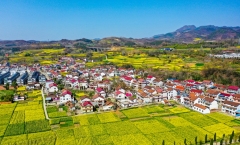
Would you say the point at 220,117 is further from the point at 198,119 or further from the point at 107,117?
the point at 107,117

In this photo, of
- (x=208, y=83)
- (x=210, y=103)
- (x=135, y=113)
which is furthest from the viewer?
(x=208, y=83)

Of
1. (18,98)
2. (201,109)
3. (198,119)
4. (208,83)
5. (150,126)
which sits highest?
(208,83)

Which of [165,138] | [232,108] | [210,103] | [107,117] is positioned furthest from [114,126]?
[232,108]

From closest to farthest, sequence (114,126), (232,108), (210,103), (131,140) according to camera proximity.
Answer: (131,140)
(114,126)
(232,108)
(210,103)

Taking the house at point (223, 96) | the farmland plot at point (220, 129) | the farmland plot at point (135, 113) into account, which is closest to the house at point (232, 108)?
the farmland plot at point (220, 129)

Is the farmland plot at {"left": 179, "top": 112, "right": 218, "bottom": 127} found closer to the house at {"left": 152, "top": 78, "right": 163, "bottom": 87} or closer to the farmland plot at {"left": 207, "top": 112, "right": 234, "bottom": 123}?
the farmland plot at {"left": 207, "top": 112, "right": 234, "bottom": 123}

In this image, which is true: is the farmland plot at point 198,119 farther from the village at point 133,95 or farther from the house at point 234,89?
the house at point 234,89

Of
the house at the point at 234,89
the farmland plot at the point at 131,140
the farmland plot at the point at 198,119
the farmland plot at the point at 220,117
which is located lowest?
the farmland plot at the point at 131,140

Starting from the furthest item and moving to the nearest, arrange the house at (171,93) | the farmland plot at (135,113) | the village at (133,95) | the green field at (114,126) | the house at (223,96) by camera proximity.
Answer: the house at (171,93), the house at (223,96), the village at (133,95), the farmland plot at (135,113), the green field at (114,126)

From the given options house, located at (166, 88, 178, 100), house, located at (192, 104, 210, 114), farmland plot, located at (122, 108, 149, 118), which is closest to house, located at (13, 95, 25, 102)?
farmland plot, located at (122, 108, 149, 118)
